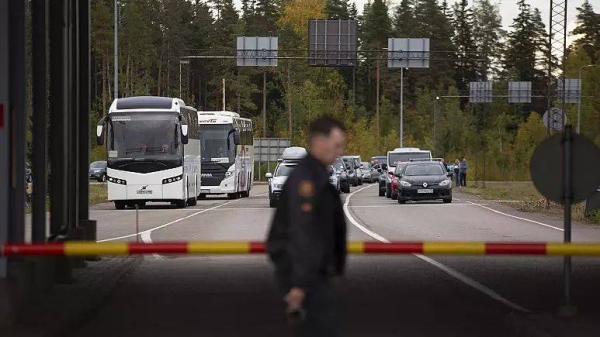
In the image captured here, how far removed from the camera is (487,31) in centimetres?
13025

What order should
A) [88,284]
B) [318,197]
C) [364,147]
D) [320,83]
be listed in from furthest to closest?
[364,147] < [320,83] < [88,284] < [318,197]

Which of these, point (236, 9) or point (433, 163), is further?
point (236, 9)

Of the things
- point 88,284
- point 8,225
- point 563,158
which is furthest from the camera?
point 88,284

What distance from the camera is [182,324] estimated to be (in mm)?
13750

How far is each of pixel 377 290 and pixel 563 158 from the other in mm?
5128

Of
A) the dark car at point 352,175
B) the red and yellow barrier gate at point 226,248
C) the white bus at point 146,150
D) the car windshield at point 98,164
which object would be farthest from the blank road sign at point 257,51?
the red and yellow barrier gate at point 226,248

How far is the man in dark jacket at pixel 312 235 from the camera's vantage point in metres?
7.53

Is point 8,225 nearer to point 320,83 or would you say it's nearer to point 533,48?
point 320,83

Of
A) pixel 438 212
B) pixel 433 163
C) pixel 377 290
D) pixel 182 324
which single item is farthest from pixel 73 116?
pixel 433 163

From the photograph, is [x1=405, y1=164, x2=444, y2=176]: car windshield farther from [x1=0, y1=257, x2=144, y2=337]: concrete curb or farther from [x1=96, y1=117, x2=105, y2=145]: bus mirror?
[x1=0, y1=257, x2=144, y2=337]: concrete curb

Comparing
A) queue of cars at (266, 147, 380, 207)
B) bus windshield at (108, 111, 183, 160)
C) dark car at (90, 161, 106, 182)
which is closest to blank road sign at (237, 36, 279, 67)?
queue of cars at (266, 147, 380, 207)

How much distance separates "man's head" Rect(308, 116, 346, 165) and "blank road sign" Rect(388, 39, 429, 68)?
6081 cm

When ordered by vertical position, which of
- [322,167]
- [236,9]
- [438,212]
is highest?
[236,9]

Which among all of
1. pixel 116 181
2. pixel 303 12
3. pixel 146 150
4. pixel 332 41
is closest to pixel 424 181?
pixel 146 150
